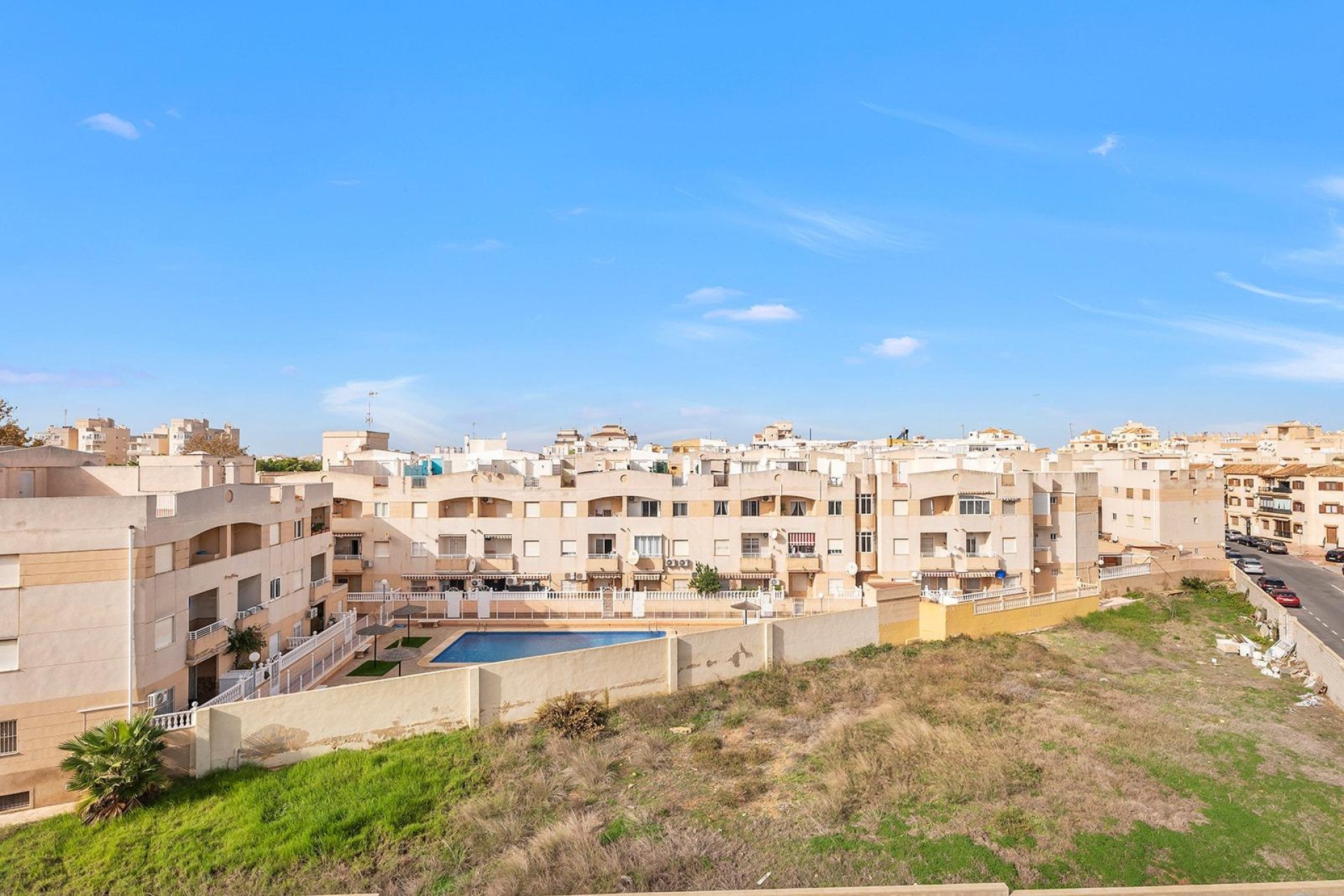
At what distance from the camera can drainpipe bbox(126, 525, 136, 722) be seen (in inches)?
651

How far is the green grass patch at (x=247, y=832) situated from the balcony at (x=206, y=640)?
3992 mm

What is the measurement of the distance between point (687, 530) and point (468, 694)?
18.6 meters

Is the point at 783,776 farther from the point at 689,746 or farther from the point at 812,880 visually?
the point at 812,880

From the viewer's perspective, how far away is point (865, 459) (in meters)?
39.7

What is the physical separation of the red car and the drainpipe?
47382 millimetres

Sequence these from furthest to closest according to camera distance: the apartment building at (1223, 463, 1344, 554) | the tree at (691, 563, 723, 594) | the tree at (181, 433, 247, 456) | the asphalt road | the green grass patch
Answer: the tree at (181, 433, 247, 456) < the apartment building at (1223, 463, 1344, 554) < the tree at (691, 563, 723, 594) < the asphalt road < the green grass patch

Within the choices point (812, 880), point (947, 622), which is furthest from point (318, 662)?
point (947, 622)

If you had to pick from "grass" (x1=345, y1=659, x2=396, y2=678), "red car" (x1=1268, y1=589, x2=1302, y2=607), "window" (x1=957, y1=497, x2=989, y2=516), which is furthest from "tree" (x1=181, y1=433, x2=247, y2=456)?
"red car" (x1=1268, y1=589, x2=1302, y2=607)

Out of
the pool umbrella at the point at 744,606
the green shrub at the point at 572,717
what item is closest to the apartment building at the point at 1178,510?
the pool umbrella at the point at 744,606

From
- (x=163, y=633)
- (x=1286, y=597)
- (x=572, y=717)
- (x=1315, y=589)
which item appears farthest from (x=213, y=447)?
(x=1315, y=589)

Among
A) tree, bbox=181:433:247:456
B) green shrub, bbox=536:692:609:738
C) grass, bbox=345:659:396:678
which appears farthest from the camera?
tree, bbox=181:433:247:456

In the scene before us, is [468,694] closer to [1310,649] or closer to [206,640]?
[206,640]

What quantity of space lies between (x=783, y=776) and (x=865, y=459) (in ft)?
81.8

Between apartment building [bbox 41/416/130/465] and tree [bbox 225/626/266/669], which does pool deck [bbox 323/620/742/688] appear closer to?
tree [bbox 225/626/266/669]
